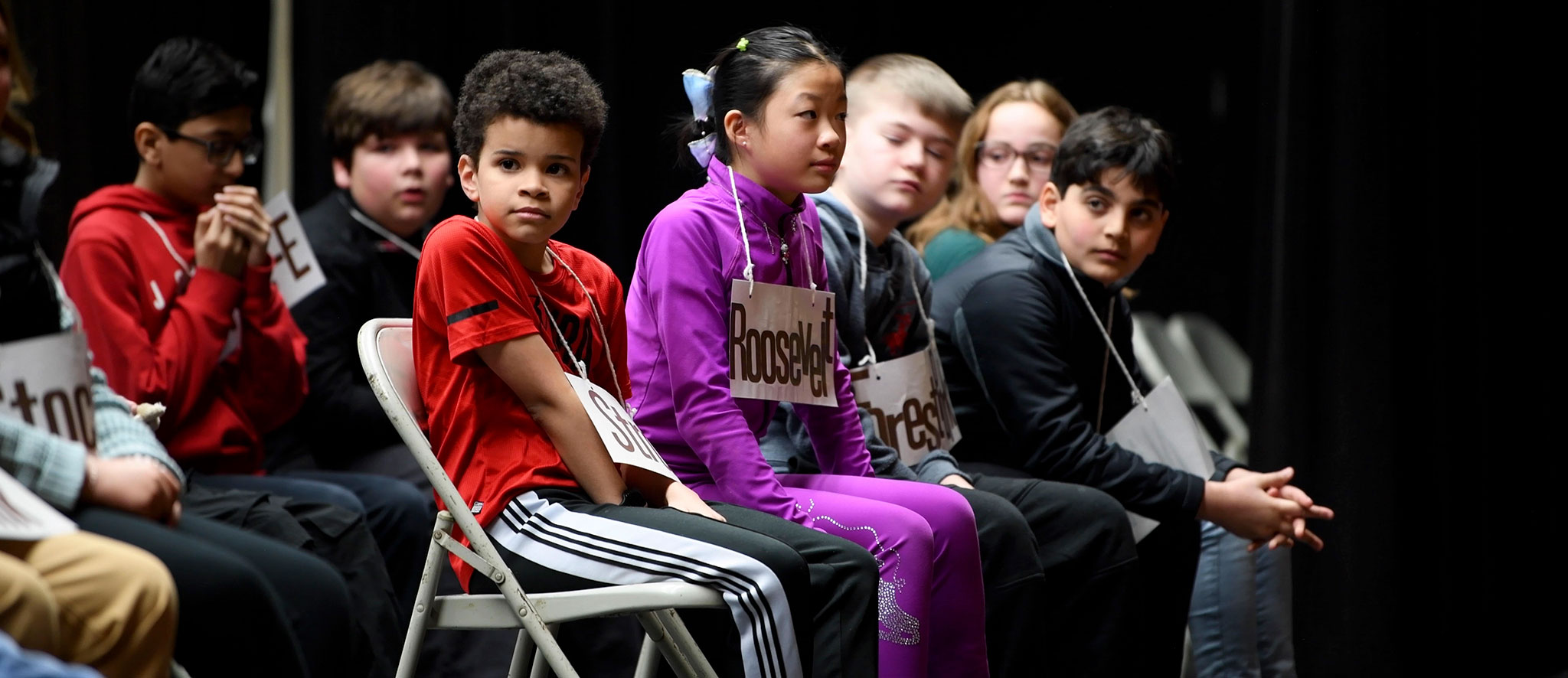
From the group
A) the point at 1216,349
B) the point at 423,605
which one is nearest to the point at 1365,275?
the point at 1216,349

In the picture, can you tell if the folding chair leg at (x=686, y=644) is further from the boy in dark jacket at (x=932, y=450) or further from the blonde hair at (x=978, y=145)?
the blonde hair at (x=978, y=145)

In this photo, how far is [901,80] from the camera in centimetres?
263

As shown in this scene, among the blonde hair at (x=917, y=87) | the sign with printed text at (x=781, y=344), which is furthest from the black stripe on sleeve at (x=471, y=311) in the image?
the blonde hair at (x=917, y=87)

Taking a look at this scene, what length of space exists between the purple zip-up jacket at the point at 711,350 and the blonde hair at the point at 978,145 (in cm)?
115

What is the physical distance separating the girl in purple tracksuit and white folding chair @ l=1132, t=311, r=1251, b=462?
8.87 ft

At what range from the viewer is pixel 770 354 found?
2066 mm

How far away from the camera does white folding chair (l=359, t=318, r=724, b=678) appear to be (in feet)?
5.28

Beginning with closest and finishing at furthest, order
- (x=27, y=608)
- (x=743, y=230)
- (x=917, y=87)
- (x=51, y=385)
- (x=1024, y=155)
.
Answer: (x=27, y=608)
(x=51, y=385)
(x=743, y=230)
(x=917, y=87)
(x=1024, y=155)

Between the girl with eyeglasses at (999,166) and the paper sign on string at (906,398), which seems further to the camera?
the girl with eyeglasses at (999,166)

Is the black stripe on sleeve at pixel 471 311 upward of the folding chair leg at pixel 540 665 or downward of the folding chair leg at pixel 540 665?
upward

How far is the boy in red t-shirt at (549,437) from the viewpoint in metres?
1.67

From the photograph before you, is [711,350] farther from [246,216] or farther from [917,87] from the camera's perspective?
[246,216]

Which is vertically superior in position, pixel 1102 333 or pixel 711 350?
pixel 711 350

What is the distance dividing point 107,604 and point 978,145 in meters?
2.35
